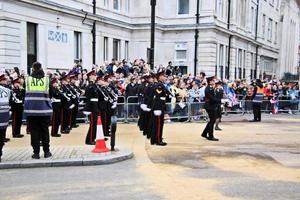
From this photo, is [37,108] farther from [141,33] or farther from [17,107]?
[141,33]

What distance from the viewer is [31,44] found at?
75.2ft

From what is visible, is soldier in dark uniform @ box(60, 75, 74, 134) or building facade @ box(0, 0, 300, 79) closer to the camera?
soldier in dark uniform @ box(60, 75, 74, 134)

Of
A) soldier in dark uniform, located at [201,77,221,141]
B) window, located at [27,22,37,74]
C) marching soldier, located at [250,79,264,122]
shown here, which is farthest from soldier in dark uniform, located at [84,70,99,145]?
window, located at [27,22,37,74]

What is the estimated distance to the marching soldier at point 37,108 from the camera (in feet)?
29.8

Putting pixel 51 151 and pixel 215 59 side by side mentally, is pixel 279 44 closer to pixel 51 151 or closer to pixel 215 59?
pixel 215 59

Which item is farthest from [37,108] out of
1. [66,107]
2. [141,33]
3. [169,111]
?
[141,33]

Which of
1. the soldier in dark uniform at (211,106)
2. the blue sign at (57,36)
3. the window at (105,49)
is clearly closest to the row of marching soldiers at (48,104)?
the soldier in dark uniform at (211,106)

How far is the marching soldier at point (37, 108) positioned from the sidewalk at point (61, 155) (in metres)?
0.34

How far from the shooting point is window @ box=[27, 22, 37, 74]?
2273cm

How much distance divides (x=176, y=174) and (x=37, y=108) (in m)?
3.11

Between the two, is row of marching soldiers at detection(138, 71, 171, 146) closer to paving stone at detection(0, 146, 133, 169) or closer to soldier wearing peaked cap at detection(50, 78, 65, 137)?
paving stone at detection(0, 146, 133, 169)

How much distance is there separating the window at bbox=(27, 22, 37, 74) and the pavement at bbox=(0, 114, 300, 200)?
448 inches

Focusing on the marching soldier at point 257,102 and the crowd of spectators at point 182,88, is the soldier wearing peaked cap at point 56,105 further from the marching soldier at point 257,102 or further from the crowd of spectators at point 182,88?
the marching soldier at point 257,102

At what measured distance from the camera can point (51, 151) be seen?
392 inches
